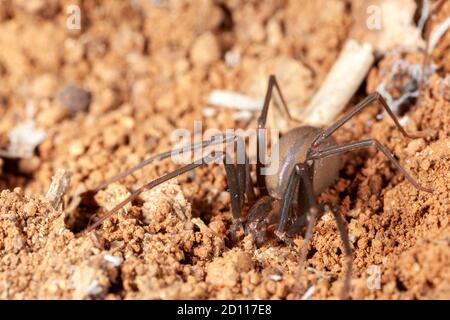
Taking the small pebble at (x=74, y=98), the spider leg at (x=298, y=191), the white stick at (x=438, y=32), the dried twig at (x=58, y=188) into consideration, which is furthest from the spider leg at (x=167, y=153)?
the white stick at (x=438, y=32)

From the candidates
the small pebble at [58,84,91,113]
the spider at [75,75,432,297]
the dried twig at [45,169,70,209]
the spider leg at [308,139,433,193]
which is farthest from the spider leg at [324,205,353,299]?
the small pebble at [58,84,91,113]

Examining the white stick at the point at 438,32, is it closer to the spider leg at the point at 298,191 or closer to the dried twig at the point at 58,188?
the spider leg at the point at 298,191

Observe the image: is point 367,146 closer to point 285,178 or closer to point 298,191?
point 298,191

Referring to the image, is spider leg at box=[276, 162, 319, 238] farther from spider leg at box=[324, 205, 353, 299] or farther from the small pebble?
the small pebble

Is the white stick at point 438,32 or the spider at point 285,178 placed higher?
the white stick at point 438,32

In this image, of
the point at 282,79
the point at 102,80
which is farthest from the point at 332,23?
the point at 102,80

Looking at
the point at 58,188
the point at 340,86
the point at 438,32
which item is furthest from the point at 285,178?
the point at 438,32

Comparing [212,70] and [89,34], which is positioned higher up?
[89,34]

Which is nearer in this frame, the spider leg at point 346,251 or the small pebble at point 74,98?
the spider leg at point 346,251
